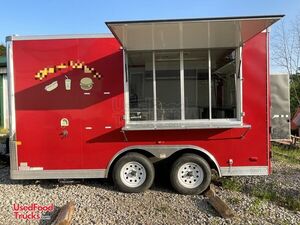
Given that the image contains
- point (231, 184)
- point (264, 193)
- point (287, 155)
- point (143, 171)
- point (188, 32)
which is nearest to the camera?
point (188, 32)

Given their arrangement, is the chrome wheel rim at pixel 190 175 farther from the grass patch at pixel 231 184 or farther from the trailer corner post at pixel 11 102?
the trailer corner post at pixel 11 102

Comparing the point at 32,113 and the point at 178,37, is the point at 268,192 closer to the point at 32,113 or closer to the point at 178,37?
the point at 178,37

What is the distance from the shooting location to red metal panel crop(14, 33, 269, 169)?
7488 millimetres

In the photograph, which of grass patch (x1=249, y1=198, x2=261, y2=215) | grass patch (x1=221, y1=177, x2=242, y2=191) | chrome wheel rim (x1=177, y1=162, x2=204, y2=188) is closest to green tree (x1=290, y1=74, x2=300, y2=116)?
grass patch (x1=221, y1=177, x2=242, y2=191)

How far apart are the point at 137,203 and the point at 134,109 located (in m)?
1.73

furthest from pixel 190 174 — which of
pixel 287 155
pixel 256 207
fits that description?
pixel 287 155

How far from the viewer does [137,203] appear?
22.5ft

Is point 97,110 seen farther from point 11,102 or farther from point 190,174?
point 190,174

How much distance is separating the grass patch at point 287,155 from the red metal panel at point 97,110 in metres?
3.83

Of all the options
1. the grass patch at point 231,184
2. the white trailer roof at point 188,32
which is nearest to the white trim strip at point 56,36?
the white trailer roof at point 188,32

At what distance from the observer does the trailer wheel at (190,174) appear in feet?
24.4

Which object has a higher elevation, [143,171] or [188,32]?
[188,32]

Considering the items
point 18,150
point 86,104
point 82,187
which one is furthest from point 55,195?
point 86,104

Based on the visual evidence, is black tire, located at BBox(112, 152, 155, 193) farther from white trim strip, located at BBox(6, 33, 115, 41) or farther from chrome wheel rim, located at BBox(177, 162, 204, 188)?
white trim strip, located at BBox(6, 33, 115, 41)
